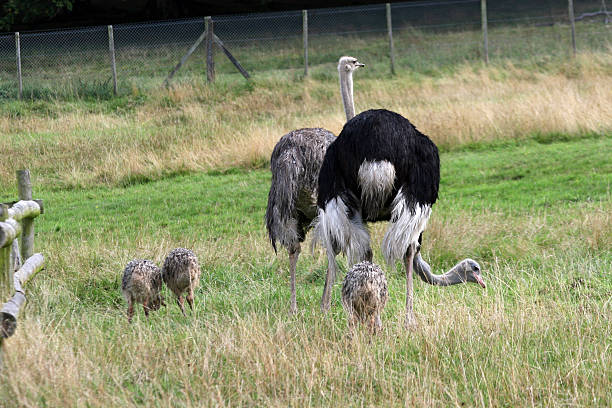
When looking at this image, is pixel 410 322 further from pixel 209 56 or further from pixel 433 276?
pixel 209 56

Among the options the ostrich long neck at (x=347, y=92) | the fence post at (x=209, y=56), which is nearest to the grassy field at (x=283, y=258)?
the fence post at (x=209, y=56)

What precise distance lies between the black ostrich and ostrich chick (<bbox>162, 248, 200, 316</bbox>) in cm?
110

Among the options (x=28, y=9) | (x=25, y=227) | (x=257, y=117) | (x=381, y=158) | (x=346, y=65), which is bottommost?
(x=25, y=227)

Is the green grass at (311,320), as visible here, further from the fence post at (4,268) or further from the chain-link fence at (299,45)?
the chain-link fence at (299,45)

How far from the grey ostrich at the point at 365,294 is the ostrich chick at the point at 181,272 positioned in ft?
5.10

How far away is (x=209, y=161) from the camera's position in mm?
13719

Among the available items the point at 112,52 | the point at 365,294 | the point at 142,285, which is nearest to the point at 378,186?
the point at 365,294

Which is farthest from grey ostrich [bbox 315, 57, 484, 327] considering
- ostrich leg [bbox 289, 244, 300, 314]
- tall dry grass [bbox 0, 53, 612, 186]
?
tall dry grass [bbox 0, 53, 612, 186]

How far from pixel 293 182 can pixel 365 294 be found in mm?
1734

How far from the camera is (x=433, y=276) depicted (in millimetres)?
6723

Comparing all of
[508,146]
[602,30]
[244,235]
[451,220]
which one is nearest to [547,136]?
[508,146]

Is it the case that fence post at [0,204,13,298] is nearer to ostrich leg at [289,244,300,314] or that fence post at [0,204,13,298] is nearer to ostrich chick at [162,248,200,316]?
ostrich chick at [162,248,200,316]

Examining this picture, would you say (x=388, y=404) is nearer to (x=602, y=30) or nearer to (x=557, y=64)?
(x=557, y=64)

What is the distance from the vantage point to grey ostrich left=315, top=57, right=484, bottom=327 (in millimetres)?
5672
